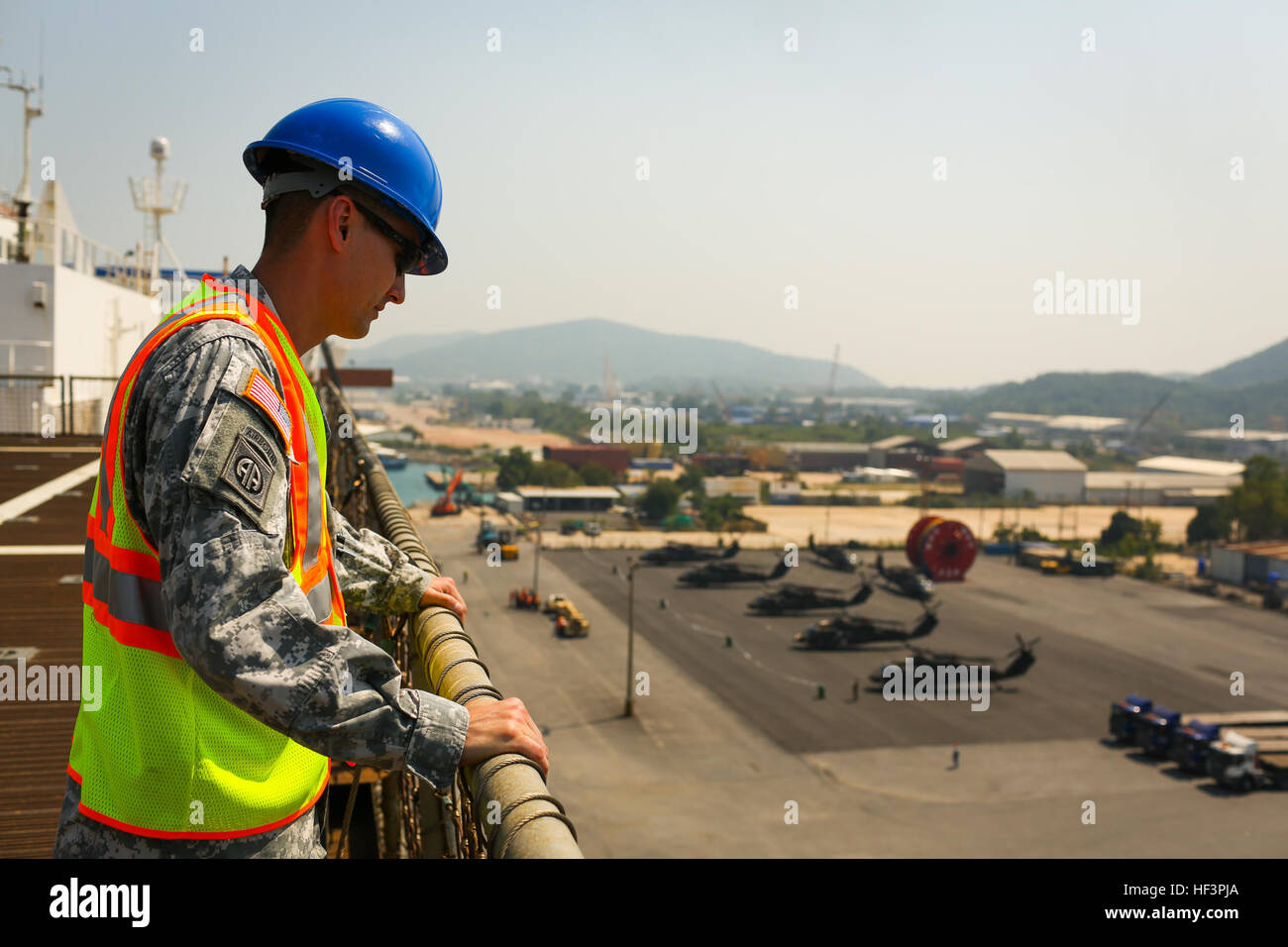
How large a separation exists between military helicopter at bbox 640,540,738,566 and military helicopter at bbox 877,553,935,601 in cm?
1050

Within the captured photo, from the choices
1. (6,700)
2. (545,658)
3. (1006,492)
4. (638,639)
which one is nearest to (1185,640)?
(638,639)

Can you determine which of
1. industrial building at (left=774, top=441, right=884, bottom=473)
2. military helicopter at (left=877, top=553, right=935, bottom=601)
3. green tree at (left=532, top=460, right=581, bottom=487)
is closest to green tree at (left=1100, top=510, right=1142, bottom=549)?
military helicopter at (left=877, top=553, right=935, bottom=601)

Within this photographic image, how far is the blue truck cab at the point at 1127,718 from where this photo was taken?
33.5m

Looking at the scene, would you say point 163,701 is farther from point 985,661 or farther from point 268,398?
point 985,661

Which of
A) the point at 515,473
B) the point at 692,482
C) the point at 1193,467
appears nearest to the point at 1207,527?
the point at 692,482

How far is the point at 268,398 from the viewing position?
1.60 m

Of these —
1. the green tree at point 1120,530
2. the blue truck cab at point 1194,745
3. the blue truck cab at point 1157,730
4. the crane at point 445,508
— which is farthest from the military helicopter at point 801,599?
the crane at point 445,508

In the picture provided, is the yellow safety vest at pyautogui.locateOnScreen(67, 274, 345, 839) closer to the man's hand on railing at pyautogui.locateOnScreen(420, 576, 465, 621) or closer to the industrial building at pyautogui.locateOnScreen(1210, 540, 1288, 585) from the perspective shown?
the man's hand on railing at pyautogui.locateOnScreen(420, 576, 465, 621)

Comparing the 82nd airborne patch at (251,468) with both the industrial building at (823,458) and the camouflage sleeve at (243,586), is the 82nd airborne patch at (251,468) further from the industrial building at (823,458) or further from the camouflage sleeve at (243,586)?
the industrial building at (823,458)

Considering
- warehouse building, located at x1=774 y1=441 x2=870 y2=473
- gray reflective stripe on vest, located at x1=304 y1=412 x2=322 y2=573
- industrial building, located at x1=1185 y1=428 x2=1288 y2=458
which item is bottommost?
warehouse building, located at x1=774 y1=441 x2=870 y2=473

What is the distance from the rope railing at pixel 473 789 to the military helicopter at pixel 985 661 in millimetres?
39490

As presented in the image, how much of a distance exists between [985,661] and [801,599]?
12.9 metres

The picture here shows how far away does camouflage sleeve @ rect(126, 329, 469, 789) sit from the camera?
1479 mm

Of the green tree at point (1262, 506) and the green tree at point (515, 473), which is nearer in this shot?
the green tree at point (1262, 506)
